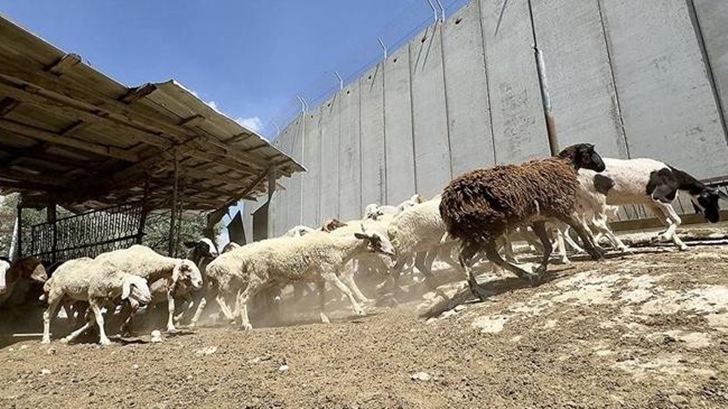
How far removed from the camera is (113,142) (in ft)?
29.6

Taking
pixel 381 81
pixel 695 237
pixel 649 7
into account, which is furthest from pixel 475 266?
pixel 381 81

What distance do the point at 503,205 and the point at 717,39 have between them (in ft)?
21.6

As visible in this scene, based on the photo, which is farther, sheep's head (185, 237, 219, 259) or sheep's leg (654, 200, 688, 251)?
sheep's head (185, 237, 219, 259)

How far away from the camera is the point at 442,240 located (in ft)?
24.5

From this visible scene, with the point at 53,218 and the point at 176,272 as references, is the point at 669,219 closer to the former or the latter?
the point at 176,272

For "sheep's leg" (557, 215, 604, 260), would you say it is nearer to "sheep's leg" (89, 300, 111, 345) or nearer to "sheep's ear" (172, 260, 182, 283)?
"sheep's ear" (172, 260, 182, 283)

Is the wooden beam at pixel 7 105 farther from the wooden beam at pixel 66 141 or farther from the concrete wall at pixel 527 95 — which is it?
the concrete wall at pixel 527 95

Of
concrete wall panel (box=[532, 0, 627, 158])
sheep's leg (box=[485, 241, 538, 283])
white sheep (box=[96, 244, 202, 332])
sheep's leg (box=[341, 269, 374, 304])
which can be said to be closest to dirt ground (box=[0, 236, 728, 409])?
sheep's leg (box=[485, 241, 538, 283])

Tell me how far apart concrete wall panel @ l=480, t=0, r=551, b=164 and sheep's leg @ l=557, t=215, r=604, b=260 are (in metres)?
5.45

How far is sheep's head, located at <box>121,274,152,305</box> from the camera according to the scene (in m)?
6.48

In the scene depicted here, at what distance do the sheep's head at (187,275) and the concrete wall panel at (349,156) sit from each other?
11.2 m

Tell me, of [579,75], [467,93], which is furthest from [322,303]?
[467,93]

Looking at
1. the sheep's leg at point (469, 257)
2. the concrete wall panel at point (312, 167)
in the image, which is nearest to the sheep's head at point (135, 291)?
the sheep's leg at point (469, 257)

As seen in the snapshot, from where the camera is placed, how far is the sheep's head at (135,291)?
648 cm
